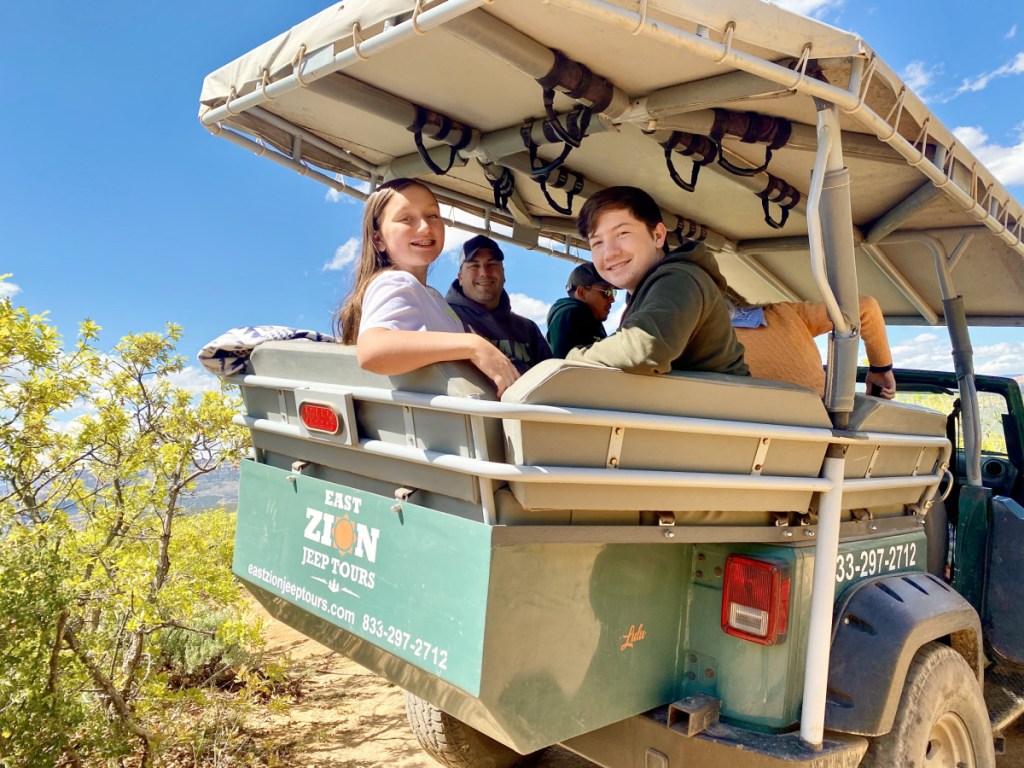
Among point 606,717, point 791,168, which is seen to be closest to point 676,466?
point 606,717

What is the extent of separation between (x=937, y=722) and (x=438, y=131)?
2.85 m

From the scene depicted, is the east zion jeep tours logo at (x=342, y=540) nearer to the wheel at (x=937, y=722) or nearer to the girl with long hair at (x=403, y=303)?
the girl with long hair at (x=403, y=303)

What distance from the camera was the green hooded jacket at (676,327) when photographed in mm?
1776

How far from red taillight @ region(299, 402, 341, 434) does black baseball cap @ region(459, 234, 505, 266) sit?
Result: 157 centimetres

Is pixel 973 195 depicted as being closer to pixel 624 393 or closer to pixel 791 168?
pixel 791 168

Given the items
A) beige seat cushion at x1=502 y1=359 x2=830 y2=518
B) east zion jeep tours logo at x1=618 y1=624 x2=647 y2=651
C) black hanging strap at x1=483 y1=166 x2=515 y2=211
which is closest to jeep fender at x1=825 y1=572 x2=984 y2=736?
beige seat cushion at x1=502 y1=359 x2=830 y2=518

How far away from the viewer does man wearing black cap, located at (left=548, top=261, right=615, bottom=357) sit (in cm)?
321

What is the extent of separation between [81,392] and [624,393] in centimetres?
342

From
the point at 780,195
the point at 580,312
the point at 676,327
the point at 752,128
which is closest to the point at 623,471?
the point at 676,327

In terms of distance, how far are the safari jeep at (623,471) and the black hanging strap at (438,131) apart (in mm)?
10

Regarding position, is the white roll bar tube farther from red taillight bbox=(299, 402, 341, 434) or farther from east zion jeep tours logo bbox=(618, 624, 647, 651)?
red taillight bbox=(299, 402, 341, 434)

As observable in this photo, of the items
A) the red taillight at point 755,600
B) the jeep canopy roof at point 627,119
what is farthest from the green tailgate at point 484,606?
the jeep canopy roof at point 627,119

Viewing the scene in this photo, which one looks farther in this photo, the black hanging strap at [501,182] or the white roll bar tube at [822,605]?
the black hanging strap at [501,182]

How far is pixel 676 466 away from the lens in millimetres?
1875
